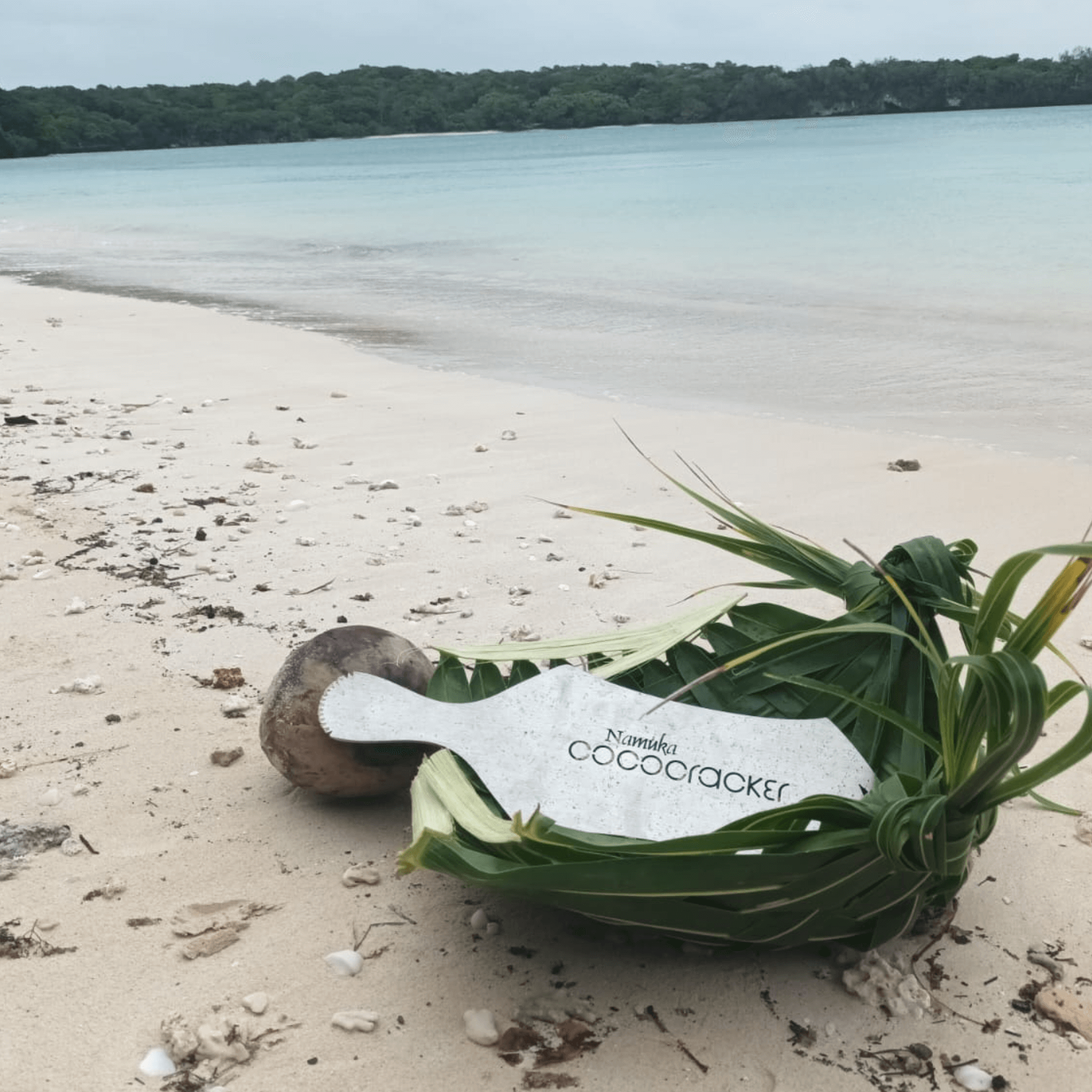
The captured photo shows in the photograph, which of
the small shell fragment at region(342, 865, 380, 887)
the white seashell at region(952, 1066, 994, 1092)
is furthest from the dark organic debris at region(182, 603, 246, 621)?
the white seashell at region(952, 1066, 994, 1092)

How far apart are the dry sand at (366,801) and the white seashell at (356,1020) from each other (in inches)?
0.6

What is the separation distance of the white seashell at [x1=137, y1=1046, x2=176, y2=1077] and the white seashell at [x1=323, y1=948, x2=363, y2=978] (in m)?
0.32

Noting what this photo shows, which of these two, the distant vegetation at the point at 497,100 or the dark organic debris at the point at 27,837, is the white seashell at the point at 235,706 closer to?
the dark organic debris at the point at 27,837

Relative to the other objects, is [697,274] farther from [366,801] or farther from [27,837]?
[27,837]

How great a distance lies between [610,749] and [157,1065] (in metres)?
0.98

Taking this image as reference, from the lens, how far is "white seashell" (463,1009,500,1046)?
6.48 ft

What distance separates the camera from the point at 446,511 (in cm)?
480

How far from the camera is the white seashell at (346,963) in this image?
2164mm

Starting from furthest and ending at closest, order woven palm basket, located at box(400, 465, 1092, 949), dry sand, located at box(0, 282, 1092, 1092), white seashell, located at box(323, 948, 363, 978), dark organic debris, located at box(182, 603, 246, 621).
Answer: dark organic debris, located at box(182, 603, 246, 621) < white seashell, located at box(323, 948, 363, 978) < dry sand, located at box(0, 282, 1092, 1092) < woven palm basket, located at box(400, 465, 1092, 949)

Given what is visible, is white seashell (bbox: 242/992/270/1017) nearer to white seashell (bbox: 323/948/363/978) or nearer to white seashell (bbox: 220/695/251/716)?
white seashell (bbox: 323/948/363/978)

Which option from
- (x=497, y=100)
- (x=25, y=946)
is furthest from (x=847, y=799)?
(x=497, y=100)

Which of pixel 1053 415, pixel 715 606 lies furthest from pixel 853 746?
pixel 1053 415

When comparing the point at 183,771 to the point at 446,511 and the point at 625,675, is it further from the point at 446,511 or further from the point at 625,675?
the point at 446,511

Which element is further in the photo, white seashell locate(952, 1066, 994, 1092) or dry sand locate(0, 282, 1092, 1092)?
dry sand locate(0, 282, 1092, 1092)
